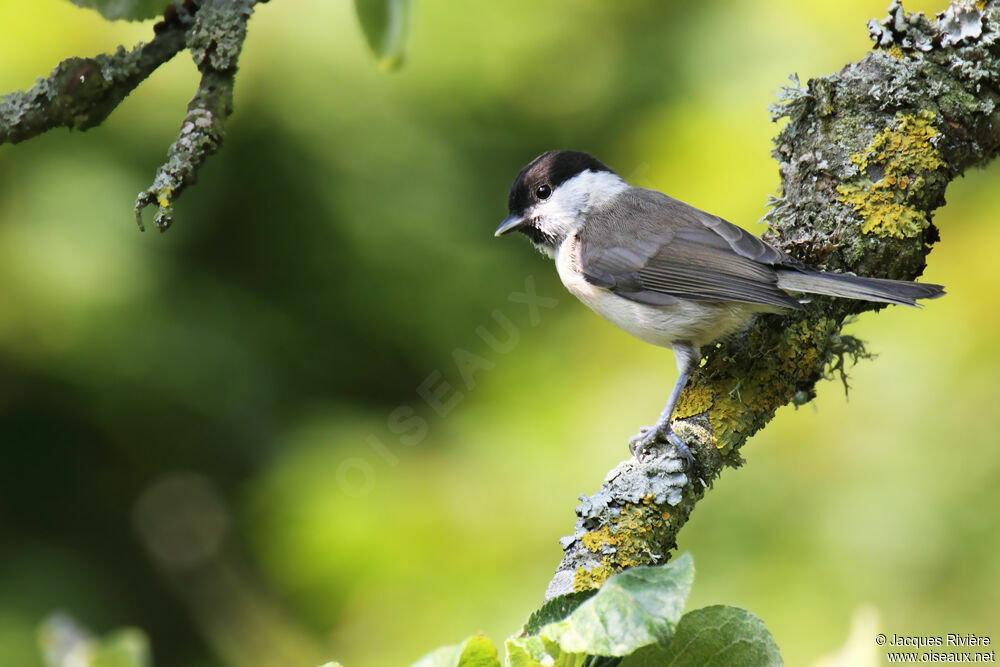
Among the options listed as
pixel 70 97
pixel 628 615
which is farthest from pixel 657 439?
pixel 70 97

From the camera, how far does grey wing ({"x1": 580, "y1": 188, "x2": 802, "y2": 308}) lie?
2.40 m

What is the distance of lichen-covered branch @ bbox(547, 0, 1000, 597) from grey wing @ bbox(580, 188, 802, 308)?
0.14 meters

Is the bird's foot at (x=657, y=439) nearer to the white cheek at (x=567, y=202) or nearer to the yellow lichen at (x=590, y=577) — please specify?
the yellow lichen at (x=590, y=577)

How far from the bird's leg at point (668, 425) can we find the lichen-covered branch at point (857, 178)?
3 cm

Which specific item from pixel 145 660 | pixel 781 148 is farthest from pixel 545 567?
pixel 145 660

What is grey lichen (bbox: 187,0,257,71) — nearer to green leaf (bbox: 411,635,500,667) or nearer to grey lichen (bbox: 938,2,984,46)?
green leaf (bbox: 411,635,500,667)

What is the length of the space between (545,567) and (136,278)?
71.2 inches

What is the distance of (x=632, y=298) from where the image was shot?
268 cm

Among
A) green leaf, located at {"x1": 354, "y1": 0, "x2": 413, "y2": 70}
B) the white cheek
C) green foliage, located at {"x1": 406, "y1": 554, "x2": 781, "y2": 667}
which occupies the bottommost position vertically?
green foliage, located at {"x1": 406, "y1": 554, "x2": 781, "y2": 667}

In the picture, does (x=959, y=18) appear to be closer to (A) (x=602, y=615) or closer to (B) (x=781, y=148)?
(B) (x=781, y=148)

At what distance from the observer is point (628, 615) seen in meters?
1.03

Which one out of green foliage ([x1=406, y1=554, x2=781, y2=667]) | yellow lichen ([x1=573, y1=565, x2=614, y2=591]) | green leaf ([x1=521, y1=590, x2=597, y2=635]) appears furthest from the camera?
yellow lichen ([x1=573, y1=565, x2=614, y2=591])

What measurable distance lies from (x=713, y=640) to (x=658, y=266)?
5.43 feet

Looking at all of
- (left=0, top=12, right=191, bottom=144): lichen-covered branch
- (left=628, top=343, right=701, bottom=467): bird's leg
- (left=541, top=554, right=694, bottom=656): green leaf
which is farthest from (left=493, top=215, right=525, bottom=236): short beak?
(left=541, top=554, right=694, bottom=656): green leaf
